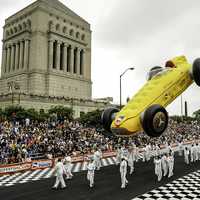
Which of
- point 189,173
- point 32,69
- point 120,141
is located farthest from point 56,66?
point 189,173

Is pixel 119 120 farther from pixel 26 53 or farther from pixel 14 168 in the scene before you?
pixel 26 53

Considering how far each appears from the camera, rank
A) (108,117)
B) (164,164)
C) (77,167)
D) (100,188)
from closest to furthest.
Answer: (108,117)
(100,188)
(164,164)
(77,167)

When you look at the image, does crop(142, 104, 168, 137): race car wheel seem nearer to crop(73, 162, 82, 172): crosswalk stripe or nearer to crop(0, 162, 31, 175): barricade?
crop(73, 162, 82, 172): crosswalk stripe

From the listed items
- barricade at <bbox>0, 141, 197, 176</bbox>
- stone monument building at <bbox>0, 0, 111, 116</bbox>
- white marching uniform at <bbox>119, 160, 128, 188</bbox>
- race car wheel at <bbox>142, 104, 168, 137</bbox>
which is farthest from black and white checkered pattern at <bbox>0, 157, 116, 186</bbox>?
stone monument building at <bbox>0, 0, 111, 116</bbox>

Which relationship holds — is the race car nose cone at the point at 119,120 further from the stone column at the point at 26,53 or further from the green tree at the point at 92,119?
the stone column at the point at 26,53

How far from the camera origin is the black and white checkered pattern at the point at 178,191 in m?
12.8

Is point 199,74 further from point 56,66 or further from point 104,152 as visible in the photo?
Answer: point 56,66

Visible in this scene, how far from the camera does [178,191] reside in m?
13.9

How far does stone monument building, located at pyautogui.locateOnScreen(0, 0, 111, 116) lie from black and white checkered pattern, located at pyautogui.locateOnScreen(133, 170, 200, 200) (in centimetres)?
4103

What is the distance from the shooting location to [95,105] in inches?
2458

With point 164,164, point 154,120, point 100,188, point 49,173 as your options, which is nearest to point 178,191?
point 100,188

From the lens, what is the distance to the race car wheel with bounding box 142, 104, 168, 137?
12070 mm

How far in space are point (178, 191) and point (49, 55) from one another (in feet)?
178

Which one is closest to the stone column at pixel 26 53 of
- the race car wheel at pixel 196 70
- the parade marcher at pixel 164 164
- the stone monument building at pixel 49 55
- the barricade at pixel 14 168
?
the stone monument building at pixel 49 55
